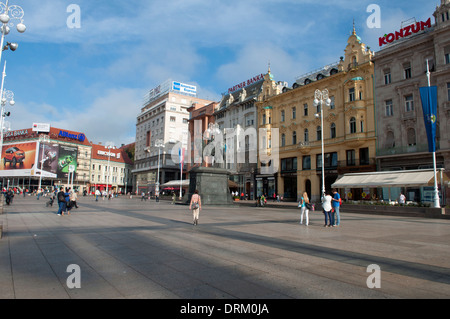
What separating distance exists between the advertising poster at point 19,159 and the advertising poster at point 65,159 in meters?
6.27

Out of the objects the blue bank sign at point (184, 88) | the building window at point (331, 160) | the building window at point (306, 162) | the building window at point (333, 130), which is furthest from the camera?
the blue bank sign at point (184, 88)

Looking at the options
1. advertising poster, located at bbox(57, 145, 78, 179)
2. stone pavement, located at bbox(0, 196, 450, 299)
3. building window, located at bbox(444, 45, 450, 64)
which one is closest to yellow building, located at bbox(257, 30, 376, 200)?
building window, located at bbox(444, 45, 450, 64)

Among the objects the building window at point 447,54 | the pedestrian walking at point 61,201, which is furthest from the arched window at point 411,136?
the pedestrian walking at point 61,201

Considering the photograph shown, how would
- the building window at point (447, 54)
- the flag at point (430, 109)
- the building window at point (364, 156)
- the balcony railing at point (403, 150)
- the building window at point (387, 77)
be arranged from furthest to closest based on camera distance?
the building window at point (364, 156) → the building window at point (387, 77) → the balcony railing at point (403, 150) → the building window at point (447, 54) → the flag at point (430, 109)

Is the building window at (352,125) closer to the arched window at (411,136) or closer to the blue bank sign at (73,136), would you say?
the arched window at (411,136)

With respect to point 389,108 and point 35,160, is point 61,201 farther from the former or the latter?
point 35,160

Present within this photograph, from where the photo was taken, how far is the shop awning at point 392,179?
2471cm

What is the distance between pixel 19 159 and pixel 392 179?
93.0 meters

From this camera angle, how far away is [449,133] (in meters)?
29.8

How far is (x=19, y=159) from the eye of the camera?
3383 inches

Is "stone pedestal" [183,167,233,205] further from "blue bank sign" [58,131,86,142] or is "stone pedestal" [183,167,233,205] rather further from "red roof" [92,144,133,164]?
"blue bank sign" [58,131,86,142]

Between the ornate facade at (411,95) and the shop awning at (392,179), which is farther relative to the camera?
the ornate facade at (411,95)

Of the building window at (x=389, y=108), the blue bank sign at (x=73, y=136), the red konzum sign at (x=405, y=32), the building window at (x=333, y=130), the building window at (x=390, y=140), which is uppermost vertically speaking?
the red konzum sign at (x=405, y=32)

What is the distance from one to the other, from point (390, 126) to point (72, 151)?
83.8 meters
